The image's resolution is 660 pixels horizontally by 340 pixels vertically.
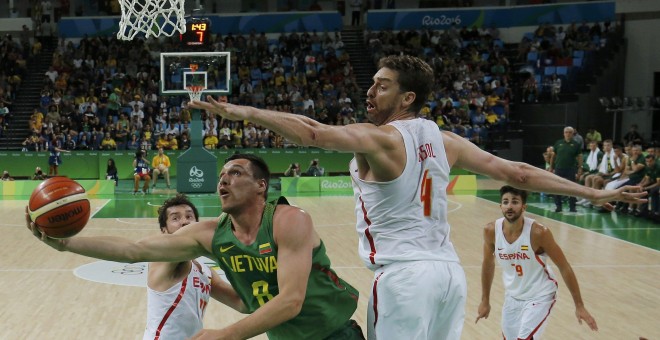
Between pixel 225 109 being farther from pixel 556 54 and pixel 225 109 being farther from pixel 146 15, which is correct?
pixel 556 54

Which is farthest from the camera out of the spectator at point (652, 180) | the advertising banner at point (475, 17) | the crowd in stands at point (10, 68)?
the advertising banner at point (475, 17)

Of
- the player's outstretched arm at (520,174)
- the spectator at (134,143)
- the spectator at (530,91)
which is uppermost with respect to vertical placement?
the spectator at (530,91)

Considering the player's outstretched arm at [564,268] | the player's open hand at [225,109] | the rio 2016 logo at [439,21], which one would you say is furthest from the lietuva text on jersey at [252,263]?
the rio 2016 logo at [439,21]

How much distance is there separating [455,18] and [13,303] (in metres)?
25.4

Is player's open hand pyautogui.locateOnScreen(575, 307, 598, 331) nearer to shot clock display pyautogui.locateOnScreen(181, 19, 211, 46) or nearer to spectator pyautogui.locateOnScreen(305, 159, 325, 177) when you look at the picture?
shot clock display pyautogui.locateOnScreen(181, 19, 211, 46)

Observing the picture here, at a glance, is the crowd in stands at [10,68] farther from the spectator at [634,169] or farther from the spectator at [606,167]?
the spectator at [634,169]

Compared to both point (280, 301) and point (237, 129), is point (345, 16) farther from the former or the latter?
point (280, 301)

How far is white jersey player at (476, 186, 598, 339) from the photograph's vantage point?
5223 millimetres

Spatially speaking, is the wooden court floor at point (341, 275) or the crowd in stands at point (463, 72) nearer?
the wooden court floor at point (341, 275)

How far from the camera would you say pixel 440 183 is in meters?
3.45

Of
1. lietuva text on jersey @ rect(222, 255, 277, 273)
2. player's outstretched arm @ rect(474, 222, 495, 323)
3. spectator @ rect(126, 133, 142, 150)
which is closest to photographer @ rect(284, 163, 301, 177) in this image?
spectator @ rect(126, 133, 142, 150)

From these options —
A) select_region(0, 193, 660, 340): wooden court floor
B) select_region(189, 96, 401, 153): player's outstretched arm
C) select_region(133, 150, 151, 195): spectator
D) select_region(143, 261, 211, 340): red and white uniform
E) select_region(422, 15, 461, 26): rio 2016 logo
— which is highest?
select_region(422, 15, 461, 26): rio 2016 logo

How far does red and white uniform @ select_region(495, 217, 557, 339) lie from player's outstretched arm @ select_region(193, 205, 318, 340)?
243 centimetres

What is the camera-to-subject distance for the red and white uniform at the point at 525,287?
17.0ft
